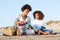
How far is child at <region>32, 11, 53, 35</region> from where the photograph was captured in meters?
9.29

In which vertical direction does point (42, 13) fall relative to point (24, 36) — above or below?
above

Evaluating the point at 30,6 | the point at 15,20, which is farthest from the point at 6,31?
the point at 30,6

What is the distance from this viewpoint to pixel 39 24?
934 centimetres

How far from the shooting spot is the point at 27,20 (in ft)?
30.3

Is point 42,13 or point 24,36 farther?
point 42,13

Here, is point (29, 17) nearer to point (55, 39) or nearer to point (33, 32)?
point (33, 32)

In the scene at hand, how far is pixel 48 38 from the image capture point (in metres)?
8.80

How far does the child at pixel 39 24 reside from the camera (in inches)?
366

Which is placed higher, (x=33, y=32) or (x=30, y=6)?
(x=30, y=6)

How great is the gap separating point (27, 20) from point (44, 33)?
66 centimetres

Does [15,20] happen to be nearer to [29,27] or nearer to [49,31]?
[29,27]

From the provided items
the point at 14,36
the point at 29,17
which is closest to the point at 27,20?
the point at 29,17

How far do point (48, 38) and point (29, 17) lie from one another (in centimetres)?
98

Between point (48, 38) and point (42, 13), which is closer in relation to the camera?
point (48, 38)
